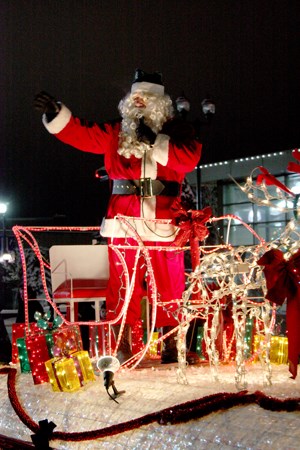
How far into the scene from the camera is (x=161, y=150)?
12.0 ft

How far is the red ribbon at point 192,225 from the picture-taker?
3.61 m

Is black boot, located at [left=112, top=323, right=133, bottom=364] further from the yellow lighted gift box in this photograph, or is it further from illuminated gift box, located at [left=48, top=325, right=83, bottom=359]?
the yellow lighted gift box

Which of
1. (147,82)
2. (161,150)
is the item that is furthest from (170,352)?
(147,82)

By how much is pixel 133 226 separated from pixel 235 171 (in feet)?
33.0

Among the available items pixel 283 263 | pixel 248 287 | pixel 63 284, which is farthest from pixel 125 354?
pixel 283 263

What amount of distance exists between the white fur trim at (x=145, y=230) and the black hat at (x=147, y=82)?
89cm

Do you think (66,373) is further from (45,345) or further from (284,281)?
(284,281)

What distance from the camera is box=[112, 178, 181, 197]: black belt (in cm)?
384

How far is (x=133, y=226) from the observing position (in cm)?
373

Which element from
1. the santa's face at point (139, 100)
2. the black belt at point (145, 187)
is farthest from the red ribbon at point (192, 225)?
the santa's face at point (139, 100)

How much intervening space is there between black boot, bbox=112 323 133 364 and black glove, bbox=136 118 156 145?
1.19 metres

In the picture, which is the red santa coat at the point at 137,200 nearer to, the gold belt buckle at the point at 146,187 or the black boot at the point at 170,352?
the gold belt buckle at the point at 146,187

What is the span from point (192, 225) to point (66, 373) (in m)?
1.16

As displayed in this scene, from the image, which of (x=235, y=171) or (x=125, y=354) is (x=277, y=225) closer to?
(x=235, y=171)
